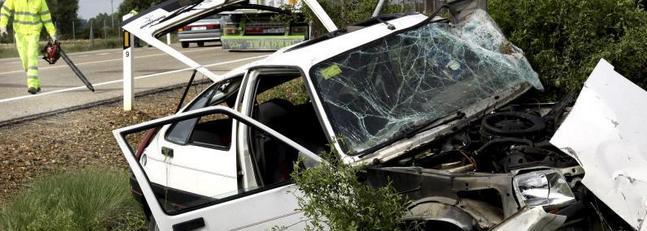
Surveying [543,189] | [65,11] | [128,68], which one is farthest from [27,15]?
[65,11]

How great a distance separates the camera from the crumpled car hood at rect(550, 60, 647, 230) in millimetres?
3322

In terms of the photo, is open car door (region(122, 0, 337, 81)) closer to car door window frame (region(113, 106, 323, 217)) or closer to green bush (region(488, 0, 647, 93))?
car door window frame (region(113, 106, 323, 217))

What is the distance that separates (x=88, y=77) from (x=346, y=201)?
1242cm

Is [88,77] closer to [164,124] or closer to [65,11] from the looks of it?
[164,124]

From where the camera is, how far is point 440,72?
4.74 metres

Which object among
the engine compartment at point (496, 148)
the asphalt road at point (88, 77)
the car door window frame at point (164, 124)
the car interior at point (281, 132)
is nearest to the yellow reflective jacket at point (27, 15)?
the asphalt road at point (88, 77)

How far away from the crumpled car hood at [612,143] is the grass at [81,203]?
3271mm

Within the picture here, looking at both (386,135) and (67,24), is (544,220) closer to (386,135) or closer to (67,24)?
(386,135)

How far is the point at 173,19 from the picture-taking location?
230 inches

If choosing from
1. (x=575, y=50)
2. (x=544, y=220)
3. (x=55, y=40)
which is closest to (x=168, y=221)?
(x=544, y=220)

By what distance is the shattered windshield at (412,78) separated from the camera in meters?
4.24

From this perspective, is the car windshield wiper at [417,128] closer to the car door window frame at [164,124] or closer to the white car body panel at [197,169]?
the car door window frame at [164,124]

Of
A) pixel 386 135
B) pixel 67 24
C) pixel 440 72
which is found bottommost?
pixel 67 24

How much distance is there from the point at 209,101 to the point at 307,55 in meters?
1.14
